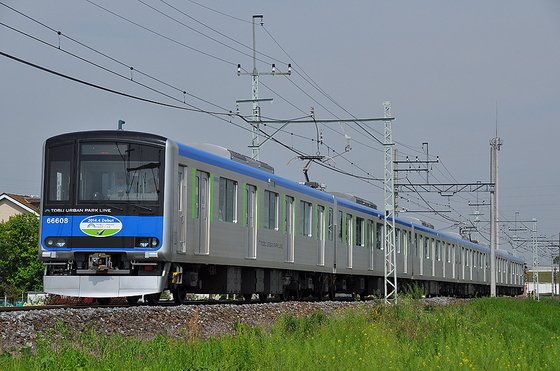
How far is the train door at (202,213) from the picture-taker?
13.3 m

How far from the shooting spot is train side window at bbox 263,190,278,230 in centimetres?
1630

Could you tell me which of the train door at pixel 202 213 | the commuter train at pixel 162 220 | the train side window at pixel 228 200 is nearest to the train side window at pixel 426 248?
the commuter train at pixel 162 220

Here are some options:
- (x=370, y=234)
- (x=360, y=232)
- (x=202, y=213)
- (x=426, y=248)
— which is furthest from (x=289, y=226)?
(x=426, y=248)

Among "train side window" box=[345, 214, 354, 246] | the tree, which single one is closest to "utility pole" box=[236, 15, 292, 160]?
"train side window" box=[345, 214, 354, 246]

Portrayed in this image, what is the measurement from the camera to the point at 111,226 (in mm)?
12148

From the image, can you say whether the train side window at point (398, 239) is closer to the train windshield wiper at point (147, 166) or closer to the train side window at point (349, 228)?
the train side window at point (349, 228)

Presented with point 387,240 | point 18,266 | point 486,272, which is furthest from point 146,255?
point 18,266

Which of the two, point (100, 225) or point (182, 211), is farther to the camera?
point (182, 211)

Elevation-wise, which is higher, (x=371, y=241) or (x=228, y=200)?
(x=228, y=200)

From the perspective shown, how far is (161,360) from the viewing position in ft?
23.7

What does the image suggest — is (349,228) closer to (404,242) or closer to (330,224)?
(330,224)

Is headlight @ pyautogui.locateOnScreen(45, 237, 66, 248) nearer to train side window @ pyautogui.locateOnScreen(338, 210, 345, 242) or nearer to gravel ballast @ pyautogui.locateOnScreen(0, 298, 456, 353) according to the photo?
gravel ballast @ pyautogui.locateOnScreen(0, 298, 456, 353)

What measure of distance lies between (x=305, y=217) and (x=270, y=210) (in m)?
2.34

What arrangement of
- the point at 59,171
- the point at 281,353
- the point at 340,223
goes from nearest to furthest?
1. the point at 281,353
2. the point at 59,171
3. the point at 340,223
